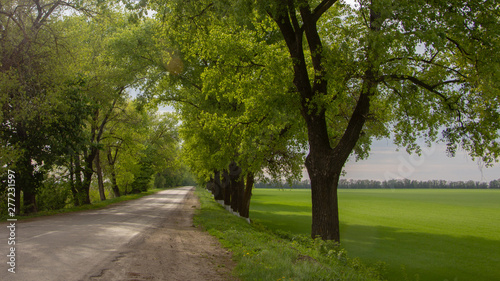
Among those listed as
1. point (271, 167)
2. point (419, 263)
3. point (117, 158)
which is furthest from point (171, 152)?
point (419, 263)

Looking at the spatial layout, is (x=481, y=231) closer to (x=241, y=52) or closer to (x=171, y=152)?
(x=241, y=52)

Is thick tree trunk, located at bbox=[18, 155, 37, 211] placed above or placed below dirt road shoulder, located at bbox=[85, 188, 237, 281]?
above

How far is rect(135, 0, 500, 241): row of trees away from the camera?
30.0ft

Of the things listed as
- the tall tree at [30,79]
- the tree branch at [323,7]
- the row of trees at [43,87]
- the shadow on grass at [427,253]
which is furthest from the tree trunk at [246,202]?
the tree branch at [323,7]

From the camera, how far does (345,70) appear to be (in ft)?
33.9

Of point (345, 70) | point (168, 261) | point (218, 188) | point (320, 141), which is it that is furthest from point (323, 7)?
point (218, 188)

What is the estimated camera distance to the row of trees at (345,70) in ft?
30.0

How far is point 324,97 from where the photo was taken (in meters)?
10.9

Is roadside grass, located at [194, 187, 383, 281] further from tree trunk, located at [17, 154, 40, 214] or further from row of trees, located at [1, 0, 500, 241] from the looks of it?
tree trunk, located at [17, 154, 40, 214]

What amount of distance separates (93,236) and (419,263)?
57.9 feet

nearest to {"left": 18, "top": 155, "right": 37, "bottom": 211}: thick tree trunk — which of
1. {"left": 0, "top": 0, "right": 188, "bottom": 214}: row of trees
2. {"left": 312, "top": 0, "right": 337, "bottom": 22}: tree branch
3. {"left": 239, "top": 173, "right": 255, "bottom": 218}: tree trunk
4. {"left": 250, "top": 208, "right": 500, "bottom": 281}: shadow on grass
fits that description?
{"left": 0, "top": 0, "right": 188, "bottom": 214}: row of trees

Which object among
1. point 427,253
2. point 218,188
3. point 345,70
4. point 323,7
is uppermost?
point 323,7

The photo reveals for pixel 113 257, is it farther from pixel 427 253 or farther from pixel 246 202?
pixel 427 253

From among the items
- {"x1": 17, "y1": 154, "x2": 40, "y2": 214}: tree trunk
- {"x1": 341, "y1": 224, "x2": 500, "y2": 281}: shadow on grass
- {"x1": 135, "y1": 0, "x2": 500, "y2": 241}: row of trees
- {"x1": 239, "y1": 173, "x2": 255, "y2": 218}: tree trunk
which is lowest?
{"x1": 341, "y1": 224, "x2": 500, "y2": 281}: shadow on grass
